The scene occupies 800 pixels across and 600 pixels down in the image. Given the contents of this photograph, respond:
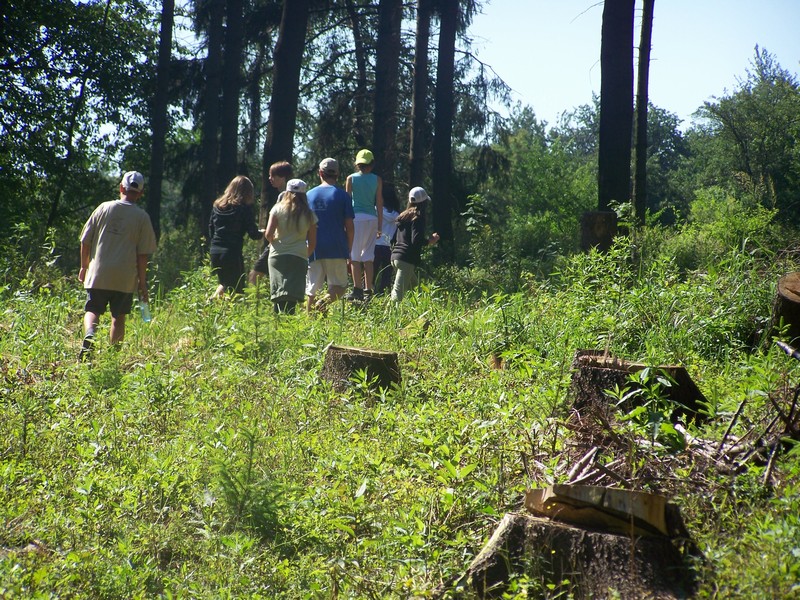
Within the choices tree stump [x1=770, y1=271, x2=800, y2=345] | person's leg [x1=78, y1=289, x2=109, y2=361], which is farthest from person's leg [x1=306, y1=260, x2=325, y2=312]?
tree stump [x1=770, y1=271, x2=800, y2=345]

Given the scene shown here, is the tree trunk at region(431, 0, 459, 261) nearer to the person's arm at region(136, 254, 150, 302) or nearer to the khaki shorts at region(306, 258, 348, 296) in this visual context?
the khaki shorts at region(306, 258, 348, 296)

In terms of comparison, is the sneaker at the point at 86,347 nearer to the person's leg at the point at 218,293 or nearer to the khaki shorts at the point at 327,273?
the person's leg at the point at 218,293

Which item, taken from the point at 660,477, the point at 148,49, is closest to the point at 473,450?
the point at 660,477

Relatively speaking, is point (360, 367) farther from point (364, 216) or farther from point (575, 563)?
point (364, 216)

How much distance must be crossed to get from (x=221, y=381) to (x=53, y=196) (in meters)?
20.4

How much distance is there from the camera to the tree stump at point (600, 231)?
946 cm

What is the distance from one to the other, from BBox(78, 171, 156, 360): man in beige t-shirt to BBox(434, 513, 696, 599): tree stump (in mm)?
5466

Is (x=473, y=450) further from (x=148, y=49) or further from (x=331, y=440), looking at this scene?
(x=148, y=49)

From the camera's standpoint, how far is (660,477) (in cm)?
390

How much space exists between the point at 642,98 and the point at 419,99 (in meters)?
5.06

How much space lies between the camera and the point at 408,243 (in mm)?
10375

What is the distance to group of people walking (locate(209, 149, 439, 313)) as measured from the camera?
9.14m

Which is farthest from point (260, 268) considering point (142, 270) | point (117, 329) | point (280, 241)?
point (117, 329)

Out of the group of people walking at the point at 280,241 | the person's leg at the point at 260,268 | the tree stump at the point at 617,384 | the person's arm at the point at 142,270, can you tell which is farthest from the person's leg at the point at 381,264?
the tree stump at the point at 617,384
